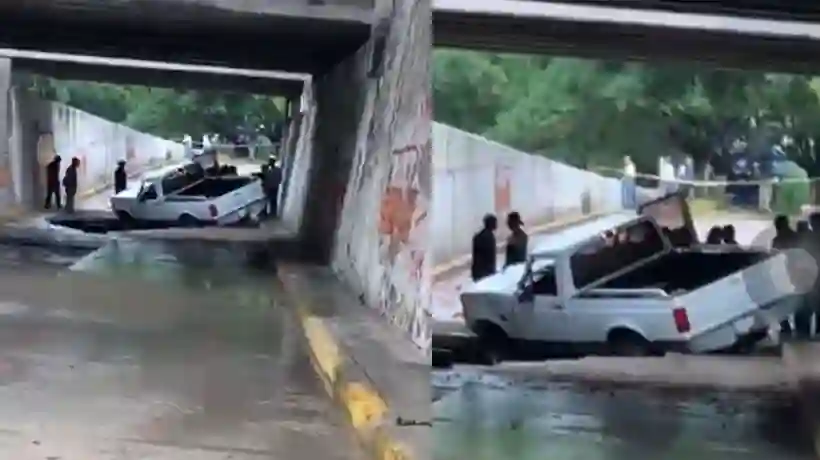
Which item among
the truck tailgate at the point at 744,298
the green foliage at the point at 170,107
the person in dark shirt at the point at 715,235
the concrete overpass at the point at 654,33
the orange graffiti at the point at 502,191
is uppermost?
the green foliage at the point at 170,107

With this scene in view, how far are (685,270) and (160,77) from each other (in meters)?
20.4

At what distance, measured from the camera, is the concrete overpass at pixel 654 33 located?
202 inches

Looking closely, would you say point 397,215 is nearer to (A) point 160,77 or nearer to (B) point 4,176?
(A) point 160,77

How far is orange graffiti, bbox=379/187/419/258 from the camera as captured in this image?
28.4 feet

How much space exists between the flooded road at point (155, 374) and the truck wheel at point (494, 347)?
170 cm

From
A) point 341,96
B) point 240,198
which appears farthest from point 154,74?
point 341,96

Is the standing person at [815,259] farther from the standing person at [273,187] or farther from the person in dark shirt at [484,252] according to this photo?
the standing person at [273,187]

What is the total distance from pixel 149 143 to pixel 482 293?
2805 cm

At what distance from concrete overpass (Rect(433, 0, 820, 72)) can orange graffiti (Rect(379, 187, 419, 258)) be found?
2.38 metres

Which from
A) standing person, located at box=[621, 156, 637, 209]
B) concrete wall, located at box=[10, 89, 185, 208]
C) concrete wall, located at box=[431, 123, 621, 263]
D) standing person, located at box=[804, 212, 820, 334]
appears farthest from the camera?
concrete wall, located at box=[10, 89, 185, 208]

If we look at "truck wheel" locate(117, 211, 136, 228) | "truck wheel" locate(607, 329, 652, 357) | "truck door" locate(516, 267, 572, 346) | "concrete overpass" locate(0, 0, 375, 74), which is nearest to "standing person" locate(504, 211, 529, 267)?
"truck door" locate(516, 267, 572, 346)

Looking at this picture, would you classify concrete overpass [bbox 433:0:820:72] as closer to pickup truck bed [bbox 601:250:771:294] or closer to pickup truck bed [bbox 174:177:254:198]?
pickup truck bed [bbox 601:250:771:294]

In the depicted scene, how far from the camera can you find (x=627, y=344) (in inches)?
203

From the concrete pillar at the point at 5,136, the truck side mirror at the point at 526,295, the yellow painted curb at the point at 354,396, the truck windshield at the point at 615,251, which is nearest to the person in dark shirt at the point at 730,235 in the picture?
the truck windshield at the point at 615,251
